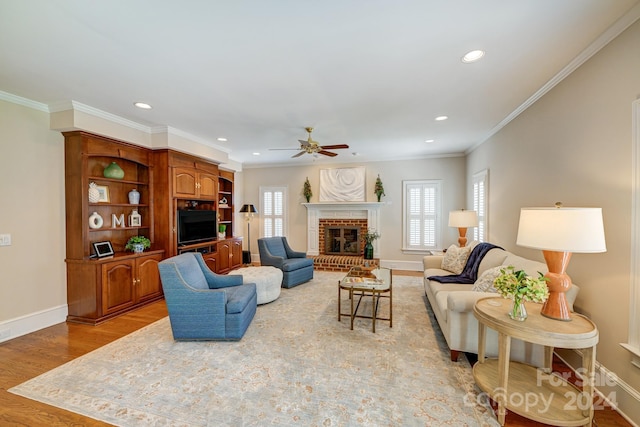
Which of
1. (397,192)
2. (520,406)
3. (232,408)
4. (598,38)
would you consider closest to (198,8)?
(232,408)

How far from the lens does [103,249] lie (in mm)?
3637

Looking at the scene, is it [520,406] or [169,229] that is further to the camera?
[169,229]

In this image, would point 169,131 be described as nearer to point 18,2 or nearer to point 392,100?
point 18,2

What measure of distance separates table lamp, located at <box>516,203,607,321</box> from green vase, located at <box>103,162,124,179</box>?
16.1 feet

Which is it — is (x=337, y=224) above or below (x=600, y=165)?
below

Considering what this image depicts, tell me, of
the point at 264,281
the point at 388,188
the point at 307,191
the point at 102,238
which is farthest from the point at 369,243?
the point at 102,238

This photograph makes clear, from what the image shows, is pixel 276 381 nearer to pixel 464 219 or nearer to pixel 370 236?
pixel 464 219

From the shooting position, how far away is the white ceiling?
1.70 m

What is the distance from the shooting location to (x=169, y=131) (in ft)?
13.7

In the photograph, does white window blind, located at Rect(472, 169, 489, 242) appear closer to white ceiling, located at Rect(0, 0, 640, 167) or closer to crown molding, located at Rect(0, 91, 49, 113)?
white ceiling, located at Rect(0, 0, 640, 167)

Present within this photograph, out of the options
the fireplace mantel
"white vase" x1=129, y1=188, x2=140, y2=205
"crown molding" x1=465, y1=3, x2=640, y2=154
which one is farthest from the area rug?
the fireplace mantel

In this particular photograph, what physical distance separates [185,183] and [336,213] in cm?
360

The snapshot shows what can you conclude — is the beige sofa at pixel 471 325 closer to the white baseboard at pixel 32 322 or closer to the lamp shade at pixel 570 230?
the lamp shade at pixel 570 230

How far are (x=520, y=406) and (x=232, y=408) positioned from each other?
6.49ft
